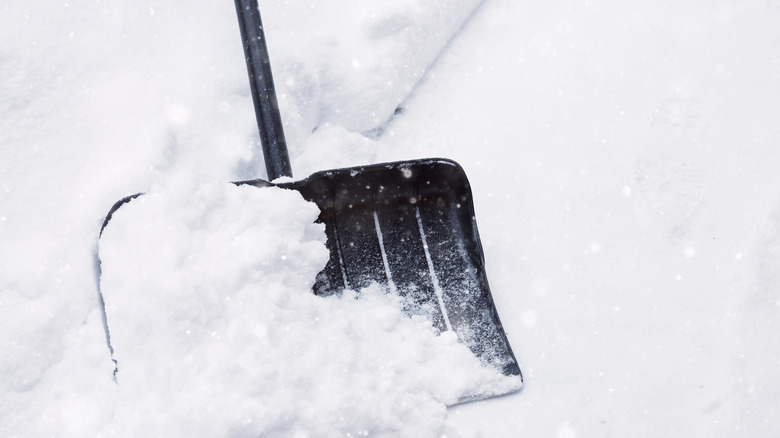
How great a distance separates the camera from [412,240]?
1630 millimetres

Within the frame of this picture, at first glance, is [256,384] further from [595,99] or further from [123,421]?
[595,99]

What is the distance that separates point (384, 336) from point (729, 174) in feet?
4.61

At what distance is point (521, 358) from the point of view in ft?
5.50

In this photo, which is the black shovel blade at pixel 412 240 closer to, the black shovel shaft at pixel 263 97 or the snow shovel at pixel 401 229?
the snow shovel at pixel 401 229

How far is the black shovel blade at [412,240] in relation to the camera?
154 cm

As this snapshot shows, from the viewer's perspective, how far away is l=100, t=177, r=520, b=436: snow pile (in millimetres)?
1160

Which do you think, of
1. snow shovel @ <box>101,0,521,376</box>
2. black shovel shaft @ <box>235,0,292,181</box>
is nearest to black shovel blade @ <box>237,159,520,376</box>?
snow shovel @ <box>101,0,521,376</box>

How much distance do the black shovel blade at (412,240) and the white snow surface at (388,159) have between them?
99 millimetres

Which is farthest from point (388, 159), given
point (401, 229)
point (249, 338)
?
point (249, 338)

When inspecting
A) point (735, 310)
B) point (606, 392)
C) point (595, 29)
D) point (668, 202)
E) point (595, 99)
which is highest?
point (595, 29)

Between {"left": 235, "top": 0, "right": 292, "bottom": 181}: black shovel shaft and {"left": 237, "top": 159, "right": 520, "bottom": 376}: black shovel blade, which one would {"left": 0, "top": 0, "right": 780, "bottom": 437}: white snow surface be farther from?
{"left": 235, "top": 0, "right": 292, "bottom": 181}: black shovel shaft

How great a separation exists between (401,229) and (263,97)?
54 centimetres

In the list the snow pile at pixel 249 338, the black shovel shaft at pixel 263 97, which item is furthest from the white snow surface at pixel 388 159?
the black shovel shaft at pixel 263 97

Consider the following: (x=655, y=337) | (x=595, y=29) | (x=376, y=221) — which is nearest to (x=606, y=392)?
(x=655, y=337)
